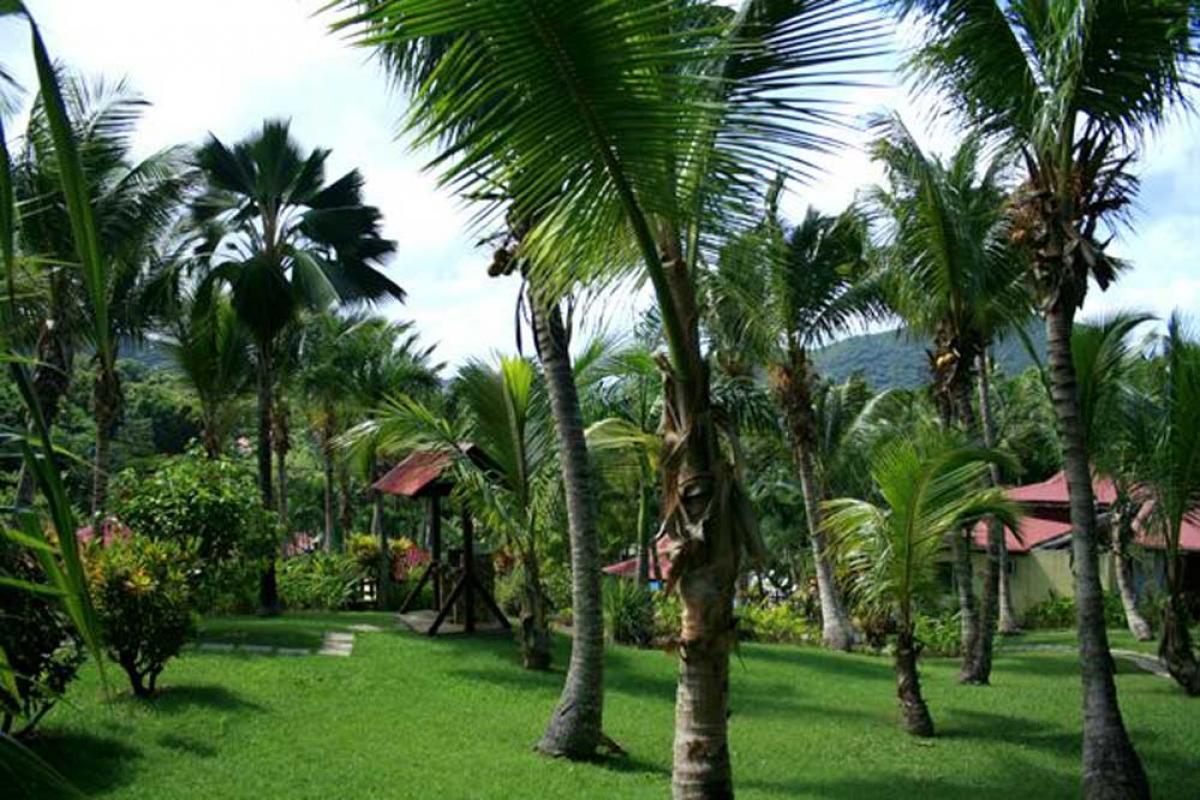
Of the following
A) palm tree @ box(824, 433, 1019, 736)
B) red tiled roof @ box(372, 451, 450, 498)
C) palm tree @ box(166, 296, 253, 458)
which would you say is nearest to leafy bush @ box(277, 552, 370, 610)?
palm tree @ box(166, 296, 253, 458)

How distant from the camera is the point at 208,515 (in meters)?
13.6

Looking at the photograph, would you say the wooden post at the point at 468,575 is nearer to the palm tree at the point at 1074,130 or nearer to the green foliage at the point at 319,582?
the green foliage at the point at 319,582

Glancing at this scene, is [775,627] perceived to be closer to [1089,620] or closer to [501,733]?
[501,733]

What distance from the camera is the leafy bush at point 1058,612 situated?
1016 inches

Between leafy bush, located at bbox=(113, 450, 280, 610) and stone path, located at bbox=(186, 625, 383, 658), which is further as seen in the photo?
leafy bush, located at bbox=(113, 450, 280, 610)

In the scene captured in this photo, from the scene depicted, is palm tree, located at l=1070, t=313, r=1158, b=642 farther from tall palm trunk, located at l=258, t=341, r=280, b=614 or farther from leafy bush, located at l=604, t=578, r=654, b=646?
tall palm trunk, located at l=258, t=341, r=280, b=614

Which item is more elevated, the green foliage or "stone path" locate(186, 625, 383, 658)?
the green foliage

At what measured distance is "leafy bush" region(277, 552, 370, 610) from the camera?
20.2 meters

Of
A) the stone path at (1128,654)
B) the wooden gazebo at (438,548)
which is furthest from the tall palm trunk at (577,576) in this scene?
the stone path at (1128,654)

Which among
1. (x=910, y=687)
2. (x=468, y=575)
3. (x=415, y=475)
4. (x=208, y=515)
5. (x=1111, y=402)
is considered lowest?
(x=910, y=687)

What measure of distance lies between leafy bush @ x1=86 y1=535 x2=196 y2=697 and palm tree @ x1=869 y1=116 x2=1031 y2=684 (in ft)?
31.0

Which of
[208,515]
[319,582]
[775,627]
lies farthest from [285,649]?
[775,627]

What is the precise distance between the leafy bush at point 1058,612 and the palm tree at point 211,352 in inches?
780

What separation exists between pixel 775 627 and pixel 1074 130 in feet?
41.7
